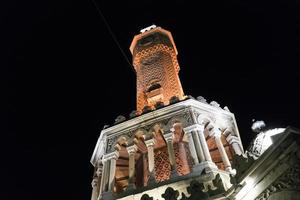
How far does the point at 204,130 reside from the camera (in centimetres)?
1903

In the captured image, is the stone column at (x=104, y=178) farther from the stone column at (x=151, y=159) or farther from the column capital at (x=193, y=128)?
the column capital at (x=193, y=128)

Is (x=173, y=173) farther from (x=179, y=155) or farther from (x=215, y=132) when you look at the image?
(x=215, y=132)

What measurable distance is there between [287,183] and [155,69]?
1660 centimetres

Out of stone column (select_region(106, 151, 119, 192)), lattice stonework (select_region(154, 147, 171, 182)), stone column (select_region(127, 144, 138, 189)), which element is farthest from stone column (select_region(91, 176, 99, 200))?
lattice stonework (select_region(154, 147, 171, 182))

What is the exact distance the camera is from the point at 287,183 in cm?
967

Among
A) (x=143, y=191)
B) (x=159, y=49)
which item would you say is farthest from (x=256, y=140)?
(x=159, y=49)

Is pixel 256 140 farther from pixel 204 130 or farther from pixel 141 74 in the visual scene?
pixel 141 74

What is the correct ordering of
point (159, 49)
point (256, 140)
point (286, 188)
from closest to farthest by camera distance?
point (286, 188) < point (256, 140) < point (159, 49)

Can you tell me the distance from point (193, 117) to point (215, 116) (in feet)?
5.86

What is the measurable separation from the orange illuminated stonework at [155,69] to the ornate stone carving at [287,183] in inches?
462

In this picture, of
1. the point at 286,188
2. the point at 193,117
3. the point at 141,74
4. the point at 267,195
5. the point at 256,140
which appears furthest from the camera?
the point at 141,74

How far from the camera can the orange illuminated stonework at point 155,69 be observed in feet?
75.2

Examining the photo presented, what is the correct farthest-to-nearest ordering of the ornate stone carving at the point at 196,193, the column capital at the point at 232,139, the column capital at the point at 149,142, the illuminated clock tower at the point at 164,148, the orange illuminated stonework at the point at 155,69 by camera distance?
the orange illuminated stonework at the point at 155,69, the column capital at the point at 232,139, the column capital at the point at 149,142, the illuminated clock tower at the point at 164,148, the ornate stone carving at the point at 196,193

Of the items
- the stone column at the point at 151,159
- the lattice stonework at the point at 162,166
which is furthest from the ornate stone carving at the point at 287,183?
the lattice stonework at the point at 162,166
